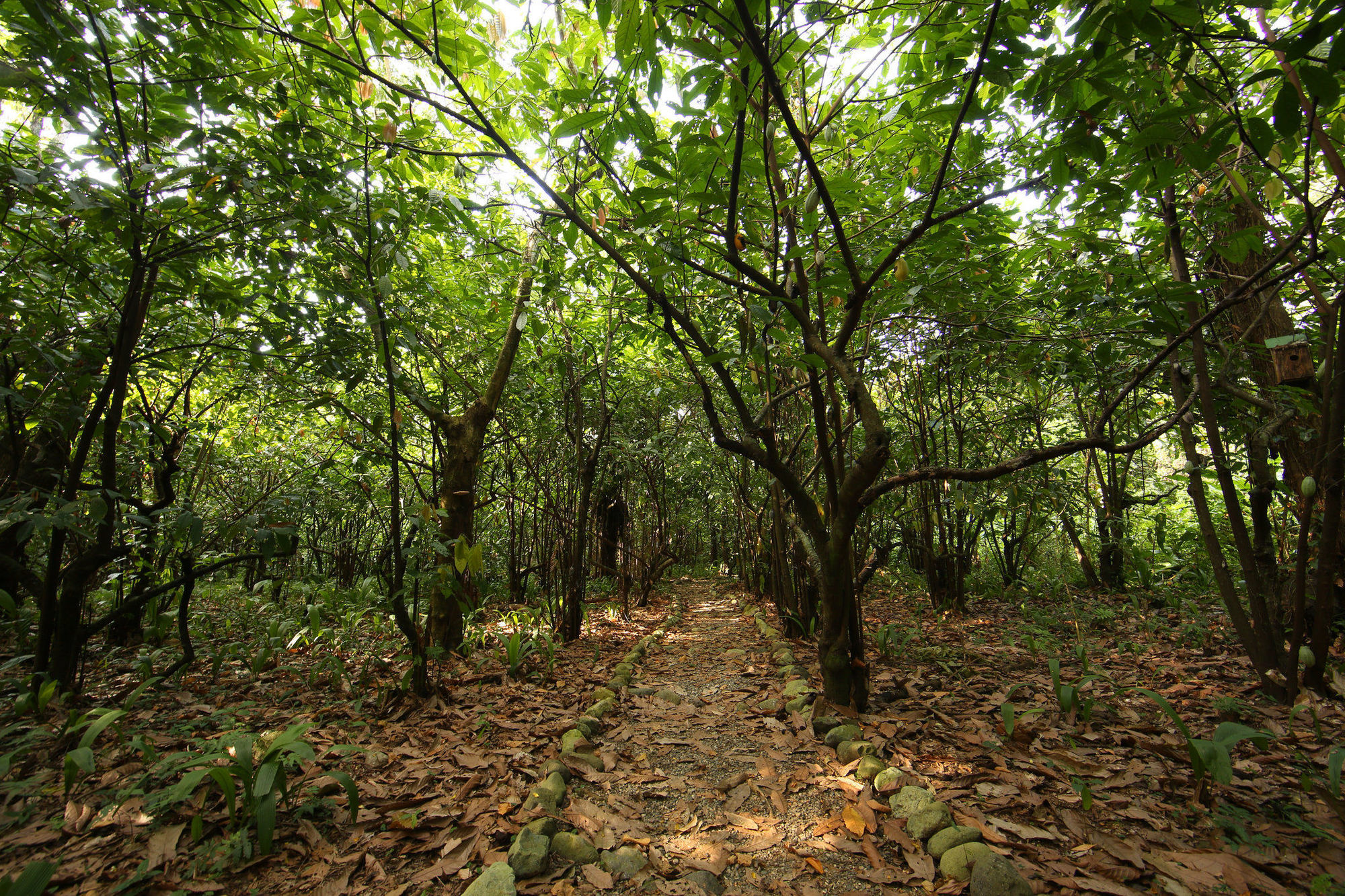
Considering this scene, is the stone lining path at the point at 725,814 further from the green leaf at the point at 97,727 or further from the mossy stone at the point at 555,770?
the green leaf at the point at 97,727

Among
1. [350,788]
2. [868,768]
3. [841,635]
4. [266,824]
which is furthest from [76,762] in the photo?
[841,635]

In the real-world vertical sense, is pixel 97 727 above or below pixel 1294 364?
below

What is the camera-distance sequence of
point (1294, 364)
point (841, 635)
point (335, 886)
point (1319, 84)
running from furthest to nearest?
point (1294, 364) < point (841, 635) < point (335, 886) < point (1319, 84)

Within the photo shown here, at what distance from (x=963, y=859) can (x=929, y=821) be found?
182 millimetres

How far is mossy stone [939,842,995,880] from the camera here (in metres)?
1.52

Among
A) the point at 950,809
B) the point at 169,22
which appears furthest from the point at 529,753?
the point at 169,22

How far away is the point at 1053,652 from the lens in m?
3.60

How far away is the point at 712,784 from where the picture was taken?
226 cm

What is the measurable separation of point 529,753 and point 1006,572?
580cm

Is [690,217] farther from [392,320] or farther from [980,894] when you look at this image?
[980,894]

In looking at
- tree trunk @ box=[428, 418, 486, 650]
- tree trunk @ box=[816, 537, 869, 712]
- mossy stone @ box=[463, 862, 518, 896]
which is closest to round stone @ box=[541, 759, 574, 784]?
mossy stone @ box=[463, 862, 518, 896]

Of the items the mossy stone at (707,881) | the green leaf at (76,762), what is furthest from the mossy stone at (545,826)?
the green leaf at (76,762)

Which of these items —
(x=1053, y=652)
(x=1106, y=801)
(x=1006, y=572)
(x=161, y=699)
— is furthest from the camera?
(x=1006, y=572)

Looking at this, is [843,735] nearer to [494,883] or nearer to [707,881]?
[707,881]
